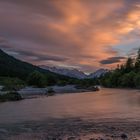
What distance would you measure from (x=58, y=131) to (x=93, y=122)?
7.46 meters

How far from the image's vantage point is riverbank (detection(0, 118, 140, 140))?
2952 cm

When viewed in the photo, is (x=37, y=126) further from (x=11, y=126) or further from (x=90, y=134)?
(x=90, y=134)

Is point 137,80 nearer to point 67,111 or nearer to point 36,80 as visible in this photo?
point 36,80

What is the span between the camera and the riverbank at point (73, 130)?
29.5m

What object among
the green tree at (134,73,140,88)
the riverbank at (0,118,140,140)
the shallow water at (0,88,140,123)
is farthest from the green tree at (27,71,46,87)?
the riverbank at (0,118,140,140)

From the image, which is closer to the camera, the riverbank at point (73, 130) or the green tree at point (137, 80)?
the riverbank at point (73, 130)

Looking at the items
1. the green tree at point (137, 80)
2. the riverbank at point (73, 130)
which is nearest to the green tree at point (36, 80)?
the green tree at point (137, 80)

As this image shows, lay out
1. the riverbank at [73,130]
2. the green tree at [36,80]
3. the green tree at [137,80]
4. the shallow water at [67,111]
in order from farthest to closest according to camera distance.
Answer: the green tree at [137,80], the green tree at [36,80], the shallow water at [67,111], the riverbank at [73,130]

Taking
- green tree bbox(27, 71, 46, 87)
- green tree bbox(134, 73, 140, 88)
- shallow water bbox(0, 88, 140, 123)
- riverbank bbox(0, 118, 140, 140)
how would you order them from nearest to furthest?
1. riverbank bbox(0, 118, 140, 140)
2. shallow water bbox(0, 88, 140, 123)
3. green tree bbox(27, 71, 46, 87)
4. green tree bbox(134, 73, 140, 88)

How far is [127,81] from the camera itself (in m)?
193

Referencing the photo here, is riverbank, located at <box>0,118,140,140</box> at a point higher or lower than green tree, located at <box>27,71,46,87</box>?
lower

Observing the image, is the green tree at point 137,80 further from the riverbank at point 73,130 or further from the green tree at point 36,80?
the riverbank at point 73,130

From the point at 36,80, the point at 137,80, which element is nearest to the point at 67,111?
the point at 36,80

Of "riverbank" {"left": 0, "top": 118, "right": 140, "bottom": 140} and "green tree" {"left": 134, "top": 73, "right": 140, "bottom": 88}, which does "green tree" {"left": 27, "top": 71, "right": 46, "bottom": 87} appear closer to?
"green tree" {"left": 134, "top": 73, "right": 140, "bottom": 88}
